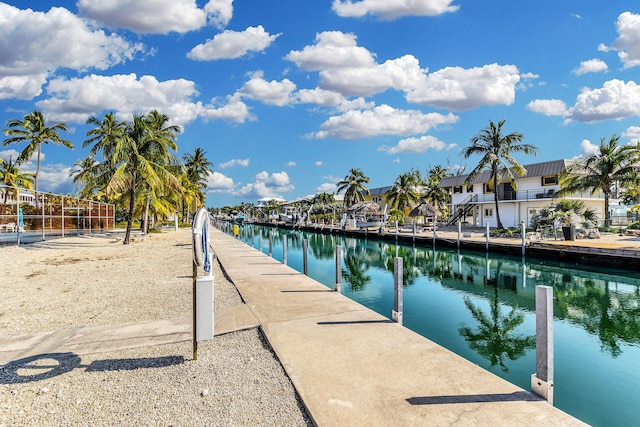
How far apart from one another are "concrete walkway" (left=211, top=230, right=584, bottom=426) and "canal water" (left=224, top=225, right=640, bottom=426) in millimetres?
2124

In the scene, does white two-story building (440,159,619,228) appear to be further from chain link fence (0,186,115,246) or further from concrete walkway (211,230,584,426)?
chain link fence (0,186,115,246)

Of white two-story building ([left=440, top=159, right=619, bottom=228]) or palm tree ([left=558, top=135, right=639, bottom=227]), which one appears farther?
white two-story building ([left=440, top=159, right=619, bottom=228])

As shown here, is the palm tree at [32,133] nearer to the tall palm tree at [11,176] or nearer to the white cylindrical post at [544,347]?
the tall palm tree at [11,176]

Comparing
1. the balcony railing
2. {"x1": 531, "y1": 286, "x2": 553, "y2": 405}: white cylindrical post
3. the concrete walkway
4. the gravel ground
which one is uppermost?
the balcony railing

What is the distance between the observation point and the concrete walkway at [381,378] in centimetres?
355

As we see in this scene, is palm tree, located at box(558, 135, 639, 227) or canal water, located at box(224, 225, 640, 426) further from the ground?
palm tree, located at box(558, 135, 639, 227)

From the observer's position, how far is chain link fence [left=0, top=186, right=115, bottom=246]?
24.3 m

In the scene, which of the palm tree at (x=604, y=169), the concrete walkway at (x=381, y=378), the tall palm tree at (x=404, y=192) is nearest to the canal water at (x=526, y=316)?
the concrete walkway at (x=381, y=378)

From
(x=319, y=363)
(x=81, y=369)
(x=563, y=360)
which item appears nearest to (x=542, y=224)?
(x=563, y=360)

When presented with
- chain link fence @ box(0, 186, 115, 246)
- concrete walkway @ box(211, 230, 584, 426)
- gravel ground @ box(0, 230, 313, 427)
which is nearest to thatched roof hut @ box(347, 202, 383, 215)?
chain link fence @ box(0, 186, 115, 246)

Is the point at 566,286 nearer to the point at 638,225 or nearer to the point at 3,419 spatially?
the point at 3,419

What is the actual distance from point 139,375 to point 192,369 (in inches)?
24.7

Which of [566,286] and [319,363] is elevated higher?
[319,363]

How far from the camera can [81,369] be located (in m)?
4.90
